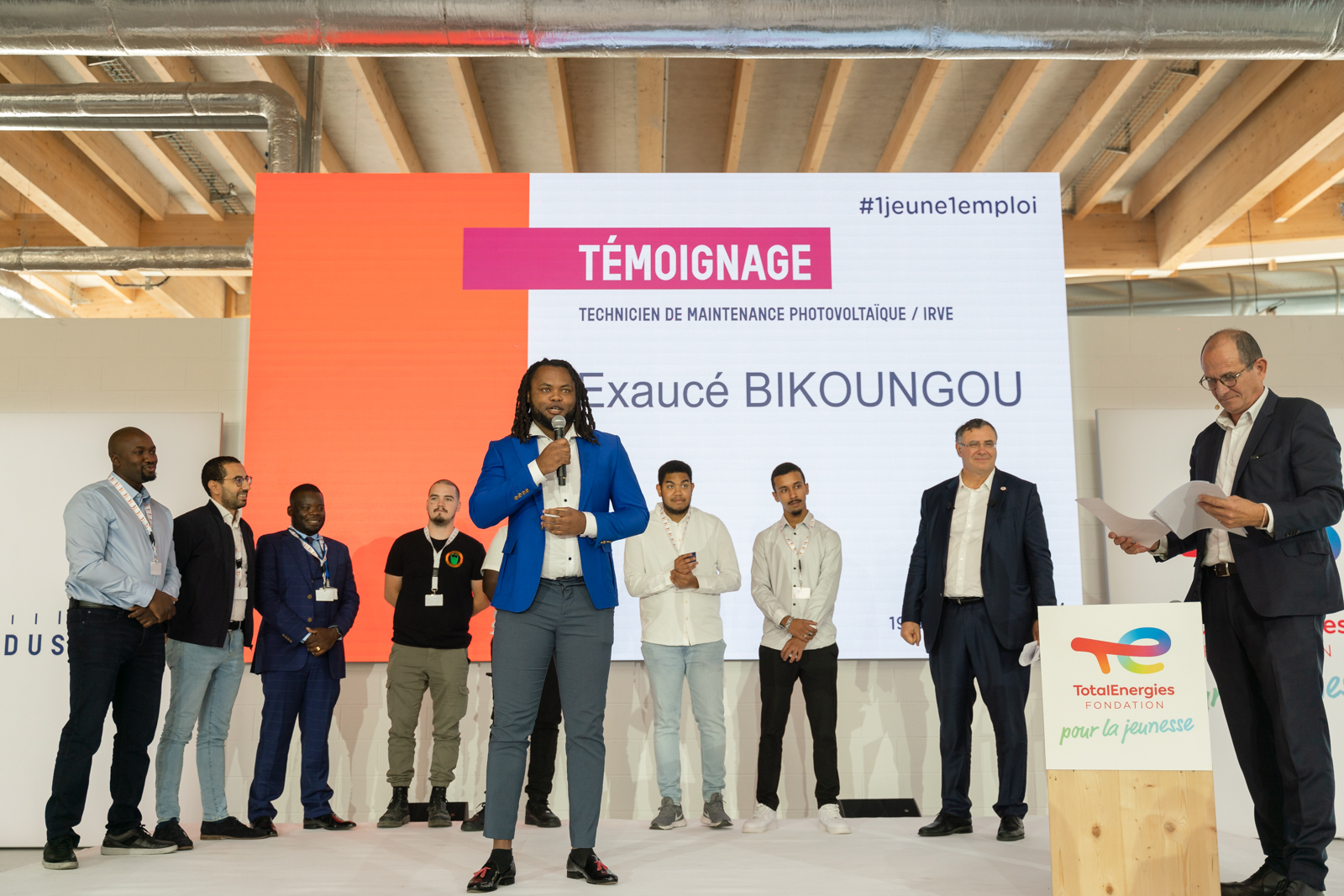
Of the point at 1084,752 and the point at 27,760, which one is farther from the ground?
the point at 1084,752

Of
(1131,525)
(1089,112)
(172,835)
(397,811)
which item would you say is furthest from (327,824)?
(1089,112)

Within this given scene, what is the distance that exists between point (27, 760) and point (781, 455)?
12.7ft

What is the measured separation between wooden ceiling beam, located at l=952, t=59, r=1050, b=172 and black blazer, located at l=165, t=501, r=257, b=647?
4182 mm

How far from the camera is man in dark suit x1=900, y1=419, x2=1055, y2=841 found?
3488mm

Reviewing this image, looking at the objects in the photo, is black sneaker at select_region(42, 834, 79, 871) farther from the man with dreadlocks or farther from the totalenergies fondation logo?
the totalenergies fondation logo

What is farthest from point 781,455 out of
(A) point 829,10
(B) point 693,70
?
(B) point 693,70

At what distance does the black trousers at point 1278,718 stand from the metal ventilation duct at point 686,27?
2.37m

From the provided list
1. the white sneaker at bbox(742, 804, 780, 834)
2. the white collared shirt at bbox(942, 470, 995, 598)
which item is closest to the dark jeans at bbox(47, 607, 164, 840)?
the white sneaker at bbox(742, 804, 780, 834)

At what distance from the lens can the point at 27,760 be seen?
4.89 meters

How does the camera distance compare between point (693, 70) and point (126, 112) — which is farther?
point (693, 70)

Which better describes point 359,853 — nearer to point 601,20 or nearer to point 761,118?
point 601,20

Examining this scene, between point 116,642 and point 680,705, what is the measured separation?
2.01 meters

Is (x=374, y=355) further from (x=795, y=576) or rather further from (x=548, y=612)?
(x=548, y=612)

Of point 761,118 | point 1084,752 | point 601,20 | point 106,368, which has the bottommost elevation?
point 1084,752
